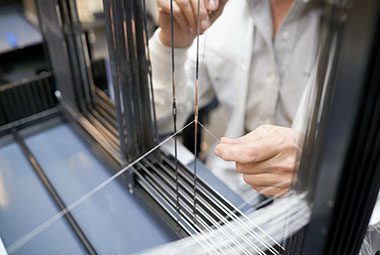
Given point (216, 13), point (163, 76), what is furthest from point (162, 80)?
point (216, 13)

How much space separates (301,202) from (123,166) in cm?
34

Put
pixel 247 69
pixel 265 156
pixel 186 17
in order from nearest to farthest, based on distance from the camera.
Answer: pixel 265 156
pixel 186 17
pixel 247 69

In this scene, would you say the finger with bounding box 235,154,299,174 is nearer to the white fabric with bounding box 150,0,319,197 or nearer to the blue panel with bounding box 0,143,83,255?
the white fabric with bounding box 150,0,319,197

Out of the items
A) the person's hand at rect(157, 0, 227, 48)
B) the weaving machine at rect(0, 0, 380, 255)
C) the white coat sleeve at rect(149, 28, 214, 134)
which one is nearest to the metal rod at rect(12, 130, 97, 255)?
the weaving machine at rect(0, 0, 380, 255)

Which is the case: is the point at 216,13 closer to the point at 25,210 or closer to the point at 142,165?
the point at 142,165

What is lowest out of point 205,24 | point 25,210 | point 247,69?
point 25,210

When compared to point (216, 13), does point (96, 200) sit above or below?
below

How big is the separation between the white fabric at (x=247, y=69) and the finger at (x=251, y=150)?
16 centimetres

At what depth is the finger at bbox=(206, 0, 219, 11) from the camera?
0.52 meters

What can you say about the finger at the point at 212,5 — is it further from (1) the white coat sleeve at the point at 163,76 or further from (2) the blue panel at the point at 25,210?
(2) the blue panel at the point at 25,210

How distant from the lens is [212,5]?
0.53m

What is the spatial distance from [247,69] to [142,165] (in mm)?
315

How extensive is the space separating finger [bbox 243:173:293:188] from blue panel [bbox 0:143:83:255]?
25 cm

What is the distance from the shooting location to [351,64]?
0.22 meters
